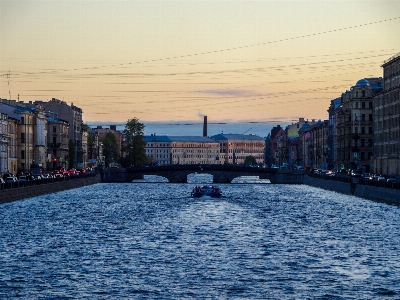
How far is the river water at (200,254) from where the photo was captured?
39.4m

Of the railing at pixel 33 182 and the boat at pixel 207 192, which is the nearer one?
the railing at pixel 33 182

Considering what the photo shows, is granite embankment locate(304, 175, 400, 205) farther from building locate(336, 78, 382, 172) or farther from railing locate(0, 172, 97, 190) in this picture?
railing locate(0, 172, 97, 190)

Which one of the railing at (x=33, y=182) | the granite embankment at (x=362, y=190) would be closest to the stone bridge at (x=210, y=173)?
the granite embankment at (x=362, y=190)

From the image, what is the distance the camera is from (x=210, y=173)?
184000 millimetres

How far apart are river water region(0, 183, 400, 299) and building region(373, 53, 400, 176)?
52.5 metres

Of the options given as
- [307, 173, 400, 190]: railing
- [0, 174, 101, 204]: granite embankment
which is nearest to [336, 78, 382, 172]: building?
[307, 173, 400, 190]: railing

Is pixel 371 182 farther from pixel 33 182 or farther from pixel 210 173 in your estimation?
pixel 210 173

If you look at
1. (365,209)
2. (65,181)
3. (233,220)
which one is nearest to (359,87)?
(65,181)

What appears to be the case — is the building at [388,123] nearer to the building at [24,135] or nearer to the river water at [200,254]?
the river water at [200,254]

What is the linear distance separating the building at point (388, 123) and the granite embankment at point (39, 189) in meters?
44.8

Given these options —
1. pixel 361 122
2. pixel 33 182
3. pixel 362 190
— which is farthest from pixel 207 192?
pixel 361 122

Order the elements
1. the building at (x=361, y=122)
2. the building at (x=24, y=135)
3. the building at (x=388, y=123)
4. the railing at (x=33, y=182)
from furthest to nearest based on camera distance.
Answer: the building at (x=361, y=122) → the building at (x=24, y=135) → the building at (x=388, y=123) → the railing at (x=33, y=182)

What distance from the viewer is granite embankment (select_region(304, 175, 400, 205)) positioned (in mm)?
92387

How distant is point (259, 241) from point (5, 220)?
2417 cm
